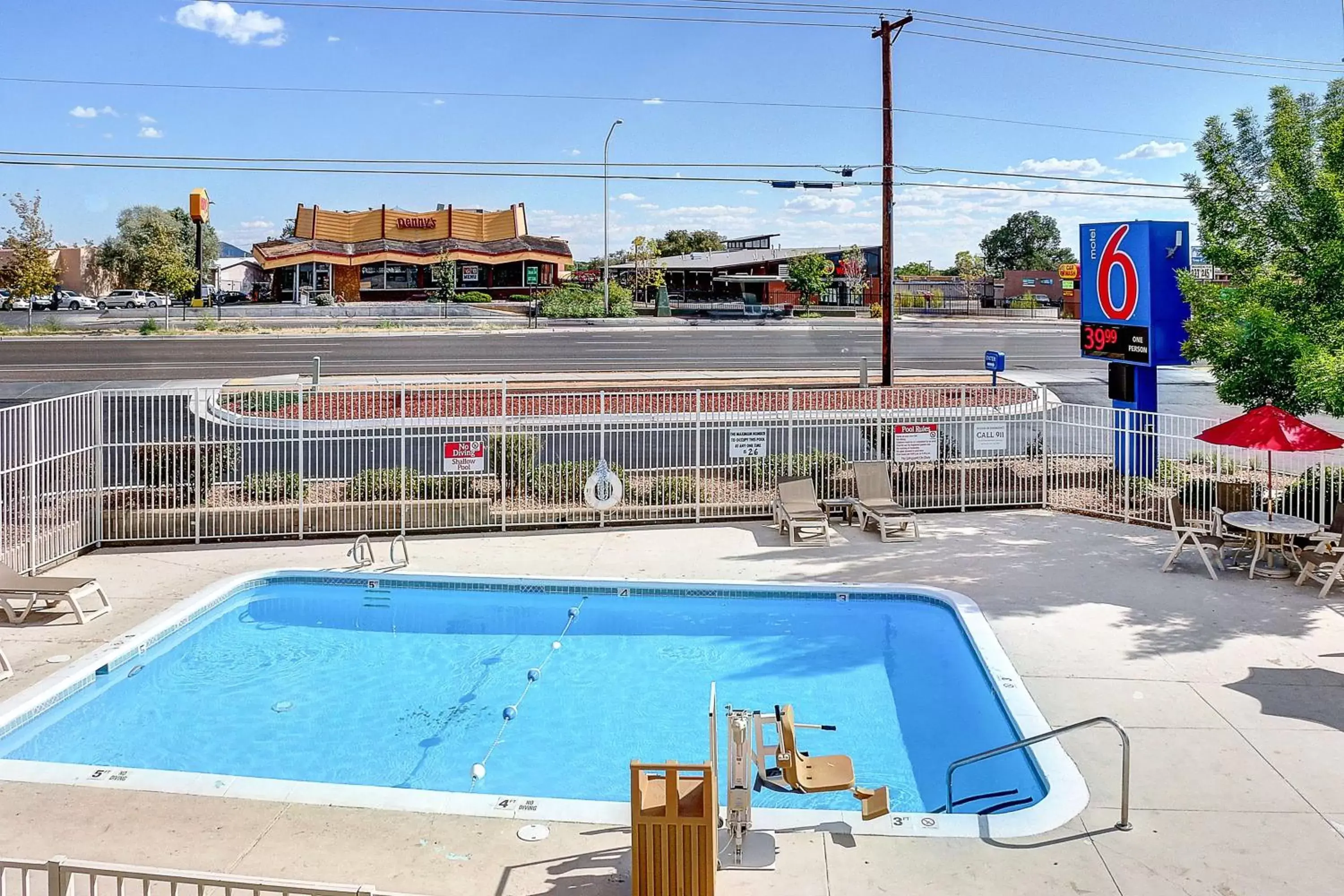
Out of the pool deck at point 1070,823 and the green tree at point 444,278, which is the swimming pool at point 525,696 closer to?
the pool deck at point 1070,823

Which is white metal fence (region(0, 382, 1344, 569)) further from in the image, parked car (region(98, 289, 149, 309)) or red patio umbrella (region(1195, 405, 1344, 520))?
parked car (region(98, 289, 149, 309))

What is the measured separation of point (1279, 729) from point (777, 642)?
527cm

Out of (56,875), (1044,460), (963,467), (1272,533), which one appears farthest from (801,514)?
(56,875)

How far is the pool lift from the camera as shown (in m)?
7.43

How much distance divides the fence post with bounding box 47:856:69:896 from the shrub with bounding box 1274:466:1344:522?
634 inches

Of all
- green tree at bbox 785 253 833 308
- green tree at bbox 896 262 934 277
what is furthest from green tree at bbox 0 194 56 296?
green tree at bbox 896 262 934 277

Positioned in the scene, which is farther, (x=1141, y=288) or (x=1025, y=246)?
(x=1025, y=246)

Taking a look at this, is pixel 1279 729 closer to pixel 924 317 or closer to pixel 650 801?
pixel 650 801

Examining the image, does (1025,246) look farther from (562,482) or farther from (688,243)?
(562,482)

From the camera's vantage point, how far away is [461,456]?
16797 millimetres

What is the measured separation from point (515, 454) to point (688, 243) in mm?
103733

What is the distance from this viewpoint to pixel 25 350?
45312 millimetres

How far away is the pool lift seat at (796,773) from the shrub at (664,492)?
1051 centimetres

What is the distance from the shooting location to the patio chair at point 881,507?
17.0 meters
